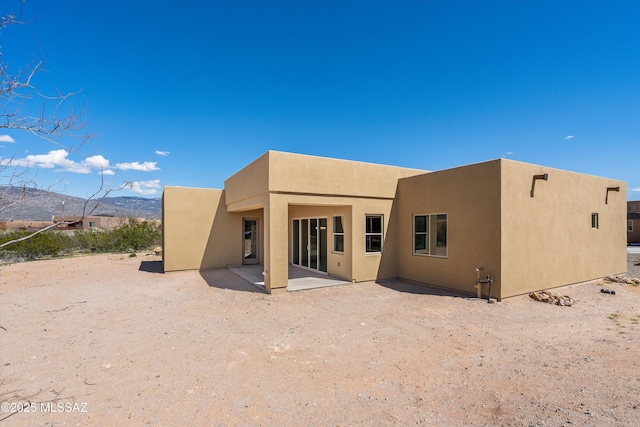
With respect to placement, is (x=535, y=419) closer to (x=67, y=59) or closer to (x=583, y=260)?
(x=67, y=59)

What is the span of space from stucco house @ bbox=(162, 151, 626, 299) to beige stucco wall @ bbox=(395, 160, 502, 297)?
0.03 metres

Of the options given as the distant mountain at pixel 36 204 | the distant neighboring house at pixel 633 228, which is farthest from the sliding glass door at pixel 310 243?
the distant neighboring house at pixel 633 228

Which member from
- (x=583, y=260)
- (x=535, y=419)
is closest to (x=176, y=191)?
(x=535, y=419)

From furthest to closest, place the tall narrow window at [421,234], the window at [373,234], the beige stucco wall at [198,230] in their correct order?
the beige stucco wall at [198,230] → the window at [373,234] → the tall narrow window at [421,234]

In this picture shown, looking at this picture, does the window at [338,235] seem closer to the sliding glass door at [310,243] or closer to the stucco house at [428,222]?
the stucco house at [428,222]

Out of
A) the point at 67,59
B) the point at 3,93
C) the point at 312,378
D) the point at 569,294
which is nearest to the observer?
the point at 3,93

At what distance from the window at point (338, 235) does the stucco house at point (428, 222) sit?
1.6 inches

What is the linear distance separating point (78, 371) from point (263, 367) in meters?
2.71

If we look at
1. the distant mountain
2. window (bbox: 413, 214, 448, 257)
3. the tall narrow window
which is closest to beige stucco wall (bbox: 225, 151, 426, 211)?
the tall narrow window

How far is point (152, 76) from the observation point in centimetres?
1184

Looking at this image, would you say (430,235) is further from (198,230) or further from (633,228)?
(633,228)

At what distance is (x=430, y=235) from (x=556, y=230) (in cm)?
392

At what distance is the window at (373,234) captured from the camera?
34.8 feet

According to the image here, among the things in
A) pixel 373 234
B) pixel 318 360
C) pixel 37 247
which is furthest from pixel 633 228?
pixel 37 247
